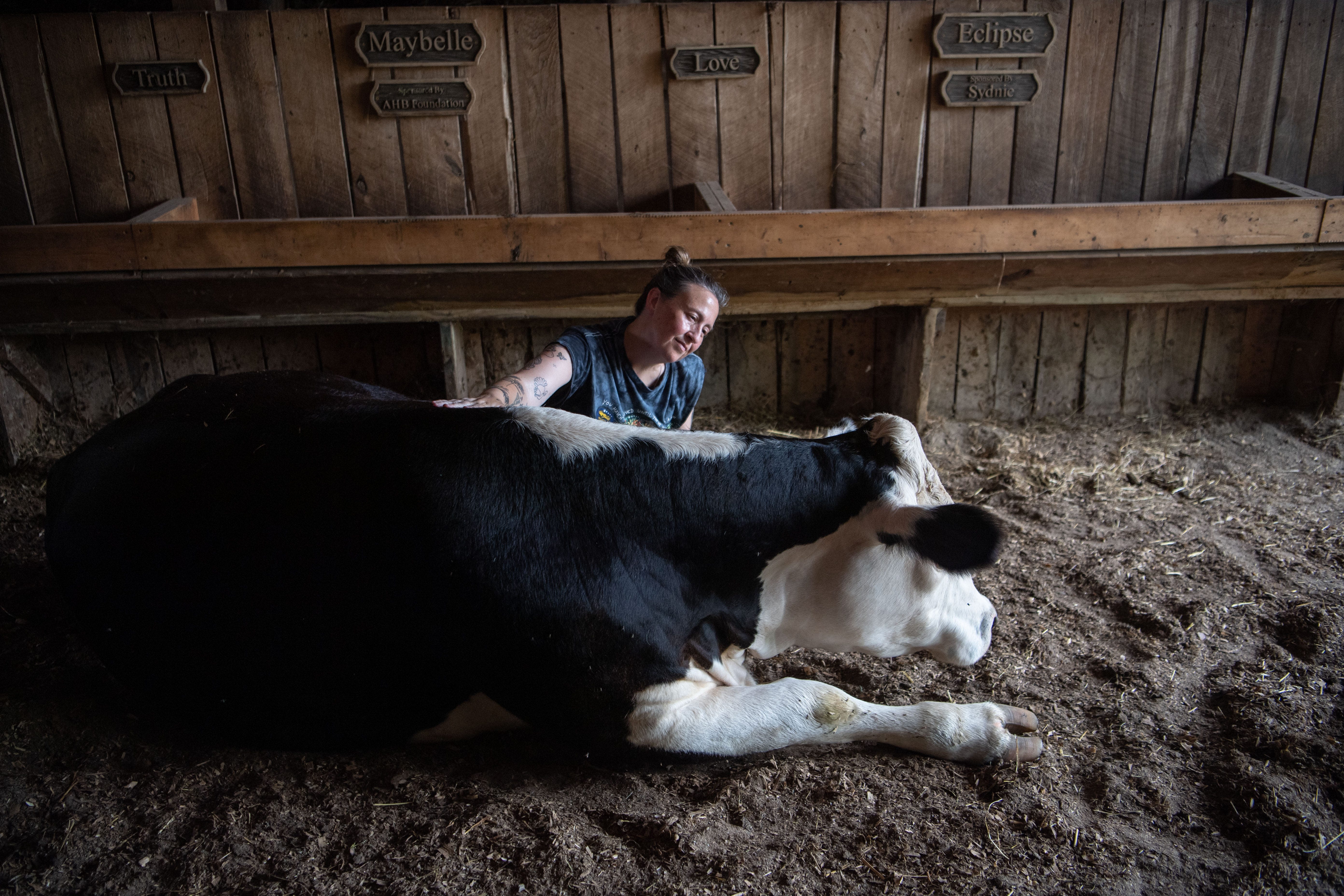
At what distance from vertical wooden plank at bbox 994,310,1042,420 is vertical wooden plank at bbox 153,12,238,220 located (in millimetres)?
3886

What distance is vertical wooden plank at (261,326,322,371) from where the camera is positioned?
4043 mm

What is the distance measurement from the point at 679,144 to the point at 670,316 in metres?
1.73

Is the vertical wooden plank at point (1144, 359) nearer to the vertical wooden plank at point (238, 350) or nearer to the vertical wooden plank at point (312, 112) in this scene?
the vertical wooden plank at point (312, 112)

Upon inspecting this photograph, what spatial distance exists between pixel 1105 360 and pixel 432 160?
3.67m

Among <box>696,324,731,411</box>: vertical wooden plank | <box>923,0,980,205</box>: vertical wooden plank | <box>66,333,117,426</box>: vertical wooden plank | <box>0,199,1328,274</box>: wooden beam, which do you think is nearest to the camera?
<box>0,199,1328,274</box>: wooden beam

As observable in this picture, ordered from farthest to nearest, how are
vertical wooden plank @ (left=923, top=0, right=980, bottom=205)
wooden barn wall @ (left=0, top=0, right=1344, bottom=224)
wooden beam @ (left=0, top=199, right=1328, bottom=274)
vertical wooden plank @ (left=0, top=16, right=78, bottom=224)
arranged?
vertical wooden plank @ (left=923, top=0, right=980, bottom=205) → wooden barn wall @ (left=0, top=0, right=1344, bottom=224) → vertical wooden plank @ (left=0, top=16, right=78, bottom=224) → wooden beam @ (left=0, top=199, right=1328, bottom=274)

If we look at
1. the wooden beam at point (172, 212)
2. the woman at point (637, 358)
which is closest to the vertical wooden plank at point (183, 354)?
the wooden beam at point (172, 212)

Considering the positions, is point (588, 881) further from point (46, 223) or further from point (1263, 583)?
point (46, 223)

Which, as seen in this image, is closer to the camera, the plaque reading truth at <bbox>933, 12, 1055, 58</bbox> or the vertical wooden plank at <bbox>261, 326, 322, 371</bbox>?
the plaque reading truth at <bbox>933, 12, 1055, 58</bbox>

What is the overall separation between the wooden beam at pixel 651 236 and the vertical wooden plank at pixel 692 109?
72 cm

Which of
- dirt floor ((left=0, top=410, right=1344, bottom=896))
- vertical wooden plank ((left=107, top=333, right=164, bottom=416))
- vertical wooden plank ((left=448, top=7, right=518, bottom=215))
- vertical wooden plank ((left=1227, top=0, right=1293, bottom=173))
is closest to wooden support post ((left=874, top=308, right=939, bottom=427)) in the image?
dirt floor ((left=0, top=410, right=1344, bottom=896))

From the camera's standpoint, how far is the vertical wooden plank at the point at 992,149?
154 inches

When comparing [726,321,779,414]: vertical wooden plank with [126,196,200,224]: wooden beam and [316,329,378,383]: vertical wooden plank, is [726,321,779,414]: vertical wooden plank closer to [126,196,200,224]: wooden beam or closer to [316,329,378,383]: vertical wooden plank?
[316,329,378,383]: vertical wooden plank

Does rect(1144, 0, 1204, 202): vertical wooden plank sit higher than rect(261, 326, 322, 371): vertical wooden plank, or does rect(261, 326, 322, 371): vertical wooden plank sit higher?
rect(1144, 0, 1204, 202): vertical wooden plank
